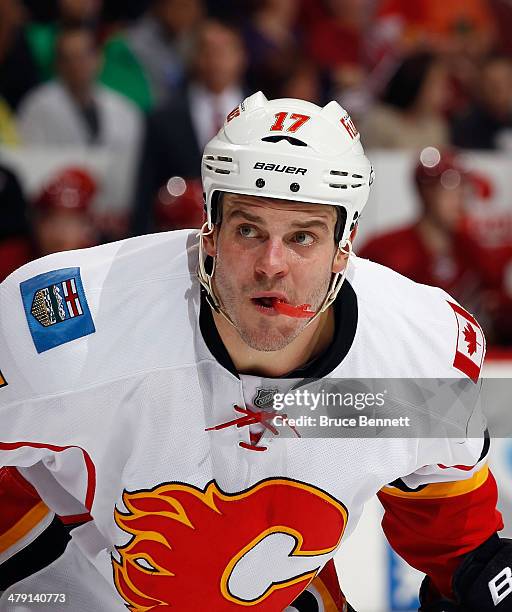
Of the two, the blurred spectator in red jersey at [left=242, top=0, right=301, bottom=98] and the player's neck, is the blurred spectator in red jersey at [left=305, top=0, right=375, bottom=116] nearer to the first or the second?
the blurred spectator in red jersey at [left=242, top=0, right=301, bottom=98]

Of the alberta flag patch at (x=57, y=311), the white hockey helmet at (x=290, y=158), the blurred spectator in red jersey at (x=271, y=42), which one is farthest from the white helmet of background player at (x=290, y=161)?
the blurred spectator in red jersey at (x=271, y=42)

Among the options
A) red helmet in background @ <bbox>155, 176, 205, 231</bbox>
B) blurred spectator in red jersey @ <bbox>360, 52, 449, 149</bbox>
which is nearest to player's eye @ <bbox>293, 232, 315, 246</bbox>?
red helmet in background @ <bbox>155, 176, 205, 231</bbox>

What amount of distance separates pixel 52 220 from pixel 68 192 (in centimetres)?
16

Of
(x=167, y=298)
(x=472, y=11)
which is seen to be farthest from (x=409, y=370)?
(x=472, y=11)

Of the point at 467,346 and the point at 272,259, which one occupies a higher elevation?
the point at 272,259

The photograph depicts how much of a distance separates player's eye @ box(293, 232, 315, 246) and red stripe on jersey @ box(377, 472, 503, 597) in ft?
2.46

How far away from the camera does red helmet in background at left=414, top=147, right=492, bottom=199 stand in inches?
197

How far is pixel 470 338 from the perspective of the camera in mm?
2479

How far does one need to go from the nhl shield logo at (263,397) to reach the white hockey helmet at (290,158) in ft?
1.18

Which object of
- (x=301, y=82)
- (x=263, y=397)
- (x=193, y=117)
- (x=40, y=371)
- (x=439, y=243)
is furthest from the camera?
(x=301, y=82)

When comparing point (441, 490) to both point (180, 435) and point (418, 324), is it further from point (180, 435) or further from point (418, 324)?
point (180, 435)

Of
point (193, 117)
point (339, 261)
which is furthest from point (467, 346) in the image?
point (193, 117)

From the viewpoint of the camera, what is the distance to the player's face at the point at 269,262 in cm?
210

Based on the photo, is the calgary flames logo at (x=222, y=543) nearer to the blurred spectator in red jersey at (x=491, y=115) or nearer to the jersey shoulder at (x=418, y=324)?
the jersey shoulder at (x=418, y=324)
